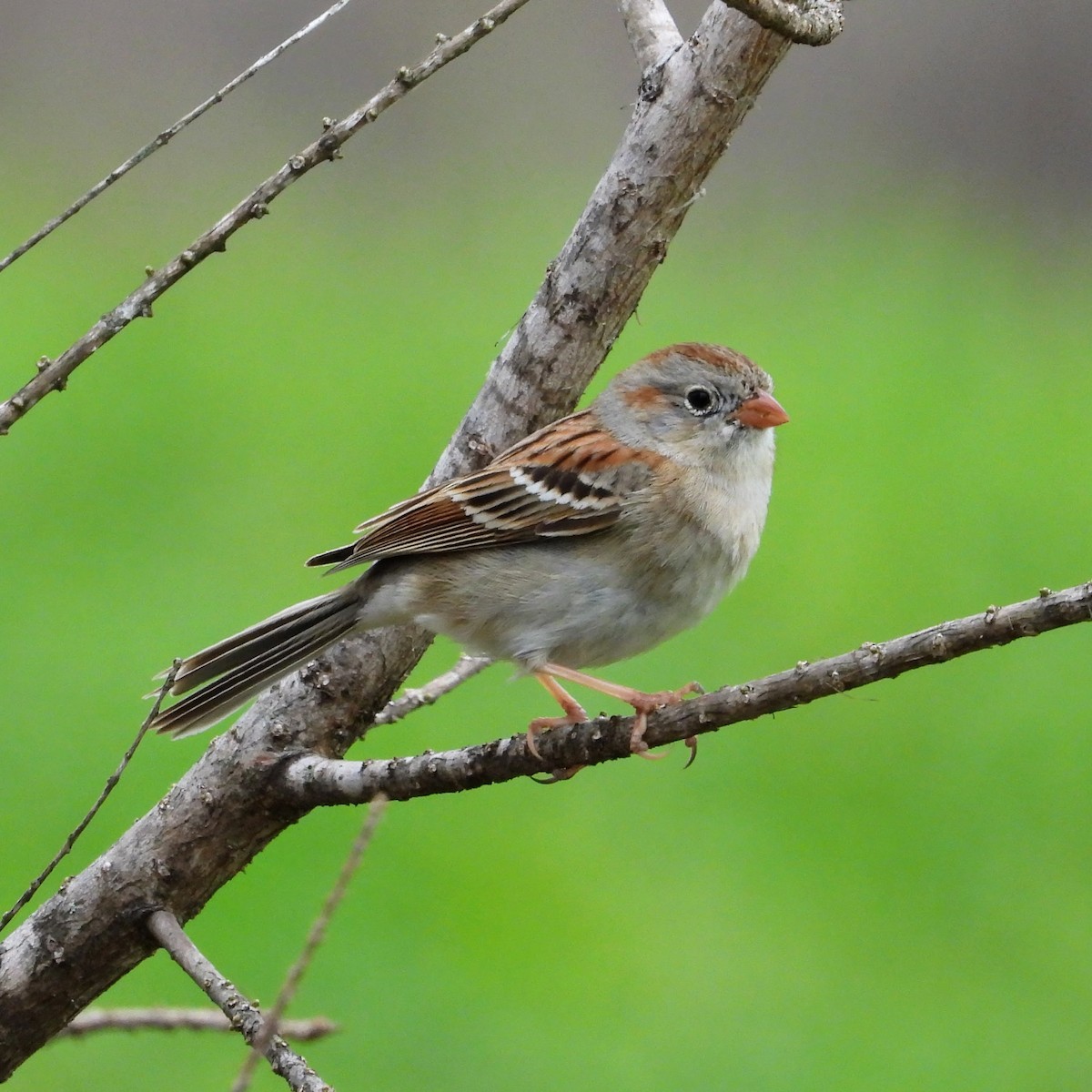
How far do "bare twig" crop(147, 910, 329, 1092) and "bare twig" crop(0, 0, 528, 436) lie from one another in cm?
91

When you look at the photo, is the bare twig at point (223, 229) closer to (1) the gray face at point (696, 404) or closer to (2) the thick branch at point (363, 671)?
(2) the thick branch at point (363, 671)

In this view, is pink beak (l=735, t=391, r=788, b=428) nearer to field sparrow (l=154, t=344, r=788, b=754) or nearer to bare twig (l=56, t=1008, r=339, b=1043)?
field sparrow (l=154, t=344, r=788, b=754)

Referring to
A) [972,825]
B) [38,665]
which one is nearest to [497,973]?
[972,825]

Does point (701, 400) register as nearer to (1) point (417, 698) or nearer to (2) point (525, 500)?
(2) point (525, 500)

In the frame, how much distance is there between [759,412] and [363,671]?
103cm

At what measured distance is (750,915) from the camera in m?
5.64

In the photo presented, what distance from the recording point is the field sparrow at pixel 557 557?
315 cm

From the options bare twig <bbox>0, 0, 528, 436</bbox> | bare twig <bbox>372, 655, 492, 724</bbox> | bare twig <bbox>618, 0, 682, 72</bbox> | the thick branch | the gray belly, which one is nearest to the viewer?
bare twig <bbox>0, 0, 528, 436</bbox>

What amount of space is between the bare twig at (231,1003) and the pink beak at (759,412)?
1.59 m

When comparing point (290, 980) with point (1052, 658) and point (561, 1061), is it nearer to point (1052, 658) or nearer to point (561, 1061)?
point (561, 1061)

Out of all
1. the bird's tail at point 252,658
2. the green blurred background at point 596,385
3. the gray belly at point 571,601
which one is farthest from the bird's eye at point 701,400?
the green blurred background at point 596,385

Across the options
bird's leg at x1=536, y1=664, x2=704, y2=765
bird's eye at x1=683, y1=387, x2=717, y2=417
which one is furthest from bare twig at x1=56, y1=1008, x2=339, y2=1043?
bird's eye at x1=683, y1=387, x2=717, y2=417

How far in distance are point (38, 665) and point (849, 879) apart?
3349 millimetres

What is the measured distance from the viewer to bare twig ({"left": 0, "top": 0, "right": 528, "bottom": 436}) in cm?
196
